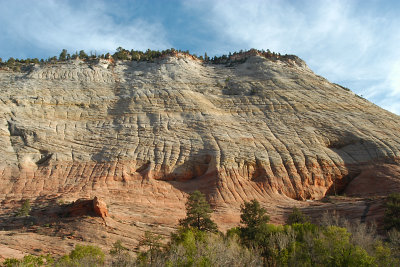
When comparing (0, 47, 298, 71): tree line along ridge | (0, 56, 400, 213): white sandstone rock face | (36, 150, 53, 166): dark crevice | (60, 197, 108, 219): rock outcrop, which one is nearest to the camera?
(60, 197, 108, 219): rock outcrop

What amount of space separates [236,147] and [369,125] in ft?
58.7

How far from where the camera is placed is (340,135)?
132 feet

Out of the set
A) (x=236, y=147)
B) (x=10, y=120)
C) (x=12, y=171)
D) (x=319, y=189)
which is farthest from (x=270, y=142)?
(x=10, y=120)

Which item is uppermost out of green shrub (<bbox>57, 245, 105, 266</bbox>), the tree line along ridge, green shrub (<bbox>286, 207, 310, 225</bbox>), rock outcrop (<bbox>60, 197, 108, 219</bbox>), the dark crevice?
the tree line along ridge

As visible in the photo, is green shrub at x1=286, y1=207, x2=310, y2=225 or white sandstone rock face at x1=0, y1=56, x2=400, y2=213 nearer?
green shrub at x1=286, y1=207, x2=310, y2=225

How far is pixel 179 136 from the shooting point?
38.5 meters

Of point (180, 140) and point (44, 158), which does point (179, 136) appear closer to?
point (180, 140)

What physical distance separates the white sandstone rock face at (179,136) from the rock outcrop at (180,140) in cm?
12

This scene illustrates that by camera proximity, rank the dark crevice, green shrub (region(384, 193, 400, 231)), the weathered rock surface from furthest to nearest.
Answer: the dark crevice < the weathered rock surface < green shrub (region(384, 193, 400, 231))

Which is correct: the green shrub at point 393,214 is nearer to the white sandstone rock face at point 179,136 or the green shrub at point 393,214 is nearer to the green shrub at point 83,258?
the white sandstone rock face at point 179,136

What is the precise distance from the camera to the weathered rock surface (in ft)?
103

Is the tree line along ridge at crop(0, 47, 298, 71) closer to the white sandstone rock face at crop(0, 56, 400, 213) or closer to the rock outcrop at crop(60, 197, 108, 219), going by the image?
the white sandstone rock face at crop(0, 56, 400, 213)

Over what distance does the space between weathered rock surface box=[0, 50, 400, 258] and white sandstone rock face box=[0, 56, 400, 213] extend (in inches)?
5.0

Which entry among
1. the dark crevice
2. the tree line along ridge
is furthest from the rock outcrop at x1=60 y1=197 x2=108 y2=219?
the tree line along ridge
